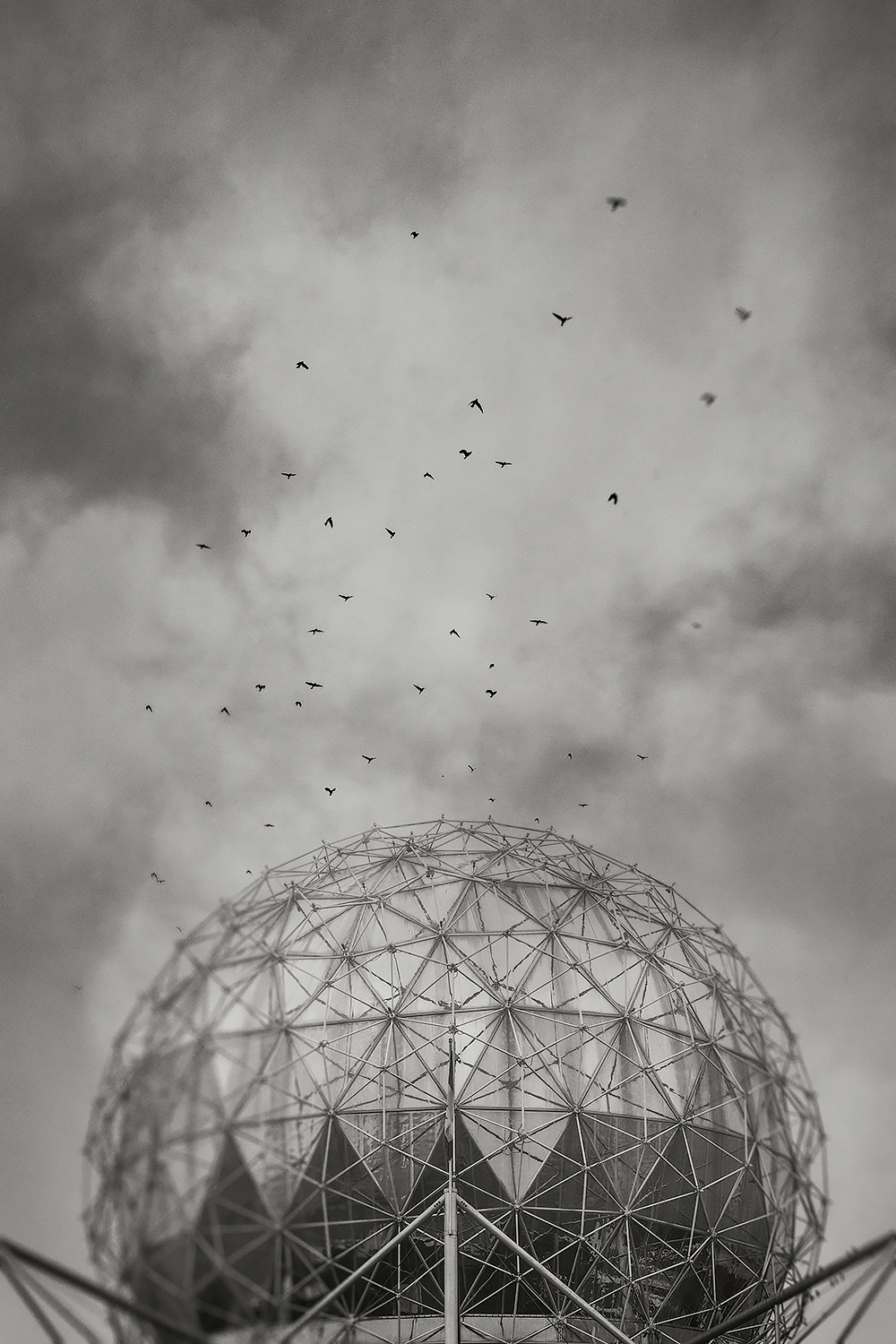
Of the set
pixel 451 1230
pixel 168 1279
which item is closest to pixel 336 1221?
pixel 451 1230

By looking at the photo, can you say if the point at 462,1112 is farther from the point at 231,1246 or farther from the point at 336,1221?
the point at 231,1246

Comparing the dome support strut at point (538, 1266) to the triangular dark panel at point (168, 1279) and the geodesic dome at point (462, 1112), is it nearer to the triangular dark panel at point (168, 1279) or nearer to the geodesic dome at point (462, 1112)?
the geodesic dome at point (462, 1112)

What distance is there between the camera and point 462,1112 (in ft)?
72.1

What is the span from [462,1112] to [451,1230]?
7.85 ft

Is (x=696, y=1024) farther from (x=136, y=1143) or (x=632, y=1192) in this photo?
(x=136, y=1143)

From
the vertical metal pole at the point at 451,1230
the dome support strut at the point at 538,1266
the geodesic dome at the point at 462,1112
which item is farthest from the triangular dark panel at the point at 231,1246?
the dome support strut at the point at 538,1266

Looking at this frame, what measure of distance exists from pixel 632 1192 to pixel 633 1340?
9.00ft

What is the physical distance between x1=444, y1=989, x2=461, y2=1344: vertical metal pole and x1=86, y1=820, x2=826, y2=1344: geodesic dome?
0.89 feet

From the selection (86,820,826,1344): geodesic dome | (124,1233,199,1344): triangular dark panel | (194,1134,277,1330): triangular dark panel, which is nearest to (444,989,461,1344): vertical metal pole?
(86,820,826,1344): geodesic dome

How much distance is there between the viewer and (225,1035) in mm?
19969

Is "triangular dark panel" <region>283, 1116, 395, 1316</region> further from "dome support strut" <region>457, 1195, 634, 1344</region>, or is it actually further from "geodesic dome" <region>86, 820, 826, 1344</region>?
"dome support strut" <region>457, 1195, 634, 1344</region>

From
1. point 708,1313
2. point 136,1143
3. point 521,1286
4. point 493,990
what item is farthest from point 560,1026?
point 136,1143

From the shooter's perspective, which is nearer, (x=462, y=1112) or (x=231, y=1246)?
(x=231, y=1246)

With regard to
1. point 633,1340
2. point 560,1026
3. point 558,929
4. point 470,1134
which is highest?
point 558,929
